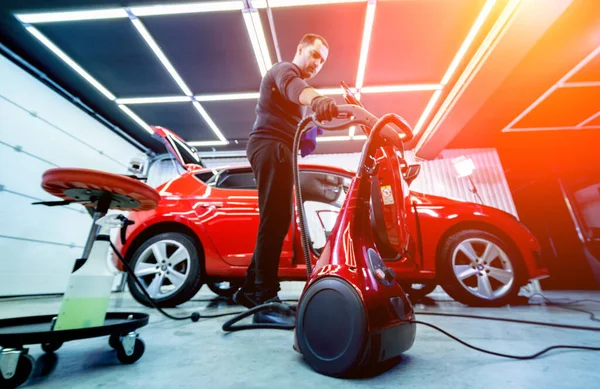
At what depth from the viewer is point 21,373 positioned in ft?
1.92

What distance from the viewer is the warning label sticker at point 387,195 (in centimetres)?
75

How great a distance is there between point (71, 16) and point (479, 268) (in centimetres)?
494

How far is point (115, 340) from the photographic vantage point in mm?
720

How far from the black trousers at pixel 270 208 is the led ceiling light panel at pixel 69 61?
12.5 ft

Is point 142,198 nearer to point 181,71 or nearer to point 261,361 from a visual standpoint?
point 261,361

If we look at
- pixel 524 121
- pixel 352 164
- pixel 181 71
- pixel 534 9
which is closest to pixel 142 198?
pixel 181 71

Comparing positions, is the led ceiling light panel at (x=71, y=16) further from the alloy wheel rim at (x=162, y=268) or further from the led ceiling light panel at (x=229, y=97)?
the alloy wheel rim at (x=162, y=268)

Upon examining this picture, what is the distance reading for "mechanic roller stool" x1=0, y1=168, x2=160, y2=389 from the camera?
0.58 metres

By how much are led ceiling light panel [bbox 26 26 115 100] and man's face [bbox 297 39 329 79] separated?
3.78m

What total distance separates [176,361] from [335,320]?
52cm

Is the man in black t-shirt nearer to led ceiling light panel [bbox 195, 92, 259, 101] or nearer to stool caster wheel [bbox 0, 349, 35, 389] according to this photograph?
stool caster wheel [bbox 0, 349, 35, 389]

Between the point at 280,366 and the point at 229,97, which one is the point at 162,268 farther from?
the point at 229,97

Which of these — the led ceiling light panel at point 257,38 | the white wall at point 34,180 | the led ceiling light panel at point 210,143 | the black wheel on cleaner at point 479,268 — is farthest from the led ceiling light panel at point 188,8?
the black wheel on cleaner at point 479,268

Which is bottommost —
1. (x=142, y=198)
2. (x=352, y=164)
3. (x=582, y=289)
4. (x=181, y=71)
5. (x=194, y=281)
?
(x=582, y=289)
